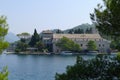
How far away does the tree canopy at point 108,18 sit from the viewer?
1038 centimetres

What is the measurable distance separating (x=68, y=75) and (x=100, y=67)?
98 cm

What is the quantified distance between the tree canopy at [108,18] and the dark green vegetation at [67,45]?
114 meters

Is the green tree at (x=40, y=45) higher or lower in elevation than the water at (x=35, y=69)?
higher

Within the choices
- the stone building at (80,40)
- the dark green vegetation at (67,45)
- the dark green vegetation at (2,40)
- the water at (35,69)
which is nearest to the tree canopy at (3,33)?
the dark green vegetation at (2,40)

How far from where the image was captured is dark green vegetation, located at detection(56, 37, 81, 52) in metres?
126

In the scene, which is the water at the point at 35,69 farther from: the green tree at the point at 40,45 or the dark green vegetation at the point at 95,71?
the green tree at the point at 40,45

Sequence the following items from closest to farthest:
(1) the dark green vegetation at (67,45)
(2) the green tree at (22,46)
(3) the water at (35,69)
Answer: (3) the water at (35,69), (1) the dark green vegetation at (67,45), (2) the green tree at (22,46)

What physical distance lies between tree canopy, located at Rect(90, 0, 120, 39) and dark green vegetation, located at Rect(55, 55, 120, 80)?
0.90 meters

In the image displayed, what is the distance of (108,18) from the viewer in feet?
35.5

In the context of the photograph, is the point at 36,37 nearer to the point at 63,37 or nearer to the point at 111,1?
the point at 63,37

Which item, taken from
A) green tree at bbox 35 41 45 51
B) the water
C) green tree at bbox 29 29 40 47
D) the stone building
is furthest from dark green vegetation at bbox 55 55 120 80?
Answer: the stone building

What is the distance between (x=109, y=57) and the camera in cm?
1086

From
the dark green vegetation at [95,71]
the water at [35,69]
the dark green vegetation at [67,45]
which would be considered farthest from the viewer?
the dark green vegetation at [67,45]

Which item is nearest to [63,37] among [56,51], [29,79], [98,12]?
[56,51]
